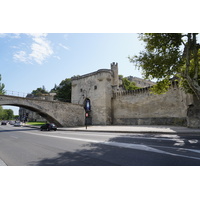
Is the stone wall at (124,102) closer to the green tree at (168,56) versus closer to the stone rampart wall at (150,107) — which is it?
the stone rampart wall at (150,107)

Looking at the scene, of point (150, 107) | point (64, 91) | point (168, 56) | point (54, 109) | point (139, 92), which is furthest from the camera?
point (64, 91)

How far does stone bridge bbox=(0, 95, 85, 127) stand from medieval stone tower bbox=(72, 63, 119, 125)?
3169 mm

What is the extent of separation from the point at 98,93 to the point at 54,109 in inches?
418

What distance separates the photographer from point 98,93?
32469 millimetres

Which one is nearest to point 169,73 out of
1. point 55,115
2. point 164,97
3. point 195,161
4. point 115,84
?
point 195,161

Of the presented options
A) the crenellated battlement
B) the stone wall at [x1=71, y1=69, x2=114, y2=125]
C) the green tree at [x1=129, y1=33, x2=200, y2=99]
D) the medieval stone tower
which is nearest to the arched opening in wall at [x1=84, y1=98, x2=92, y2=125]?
the medieval stone tower

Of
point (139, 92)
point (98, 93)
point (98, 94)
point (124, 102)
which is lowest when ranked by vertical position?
point (124, 102)

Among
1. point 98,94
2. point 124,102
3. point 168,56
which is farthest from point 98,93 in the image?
point 168,56

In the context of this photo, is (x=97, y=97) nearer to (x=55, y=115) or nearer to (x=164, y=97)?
(x=55, y=115)

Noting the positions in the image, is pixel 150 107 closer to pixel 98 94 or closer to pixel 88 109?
pixel 98 94

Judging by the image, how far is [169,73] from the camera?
1234cm

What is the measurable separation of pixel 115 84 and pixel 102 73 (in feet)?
18.5

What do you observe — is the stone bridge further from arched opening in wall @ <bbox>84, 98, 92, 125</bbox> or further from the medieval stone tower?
the medieval stone tower

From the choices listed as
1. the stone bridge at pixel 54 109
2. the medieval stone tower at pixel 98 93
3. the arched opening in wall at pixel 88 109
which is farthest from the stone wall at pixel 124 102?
the stone bridge at pixel 54 109
